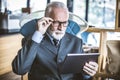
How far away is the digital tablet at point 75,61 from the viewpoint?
1625 mm

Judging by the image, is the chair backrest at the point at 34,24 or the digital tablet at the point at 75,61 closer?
the digital tablet at the point at 75,61

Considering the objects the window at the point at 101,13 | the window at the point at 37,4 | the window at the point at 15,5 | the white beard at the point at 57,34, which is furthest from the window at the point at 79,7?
the white beard at the point at 57,34

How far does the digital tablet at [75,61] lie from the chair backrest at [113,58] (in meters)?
0.55

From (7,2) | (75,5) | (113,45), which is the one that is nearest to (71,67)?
(113,45)

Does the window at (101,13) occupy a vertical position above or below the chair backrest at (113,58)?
above

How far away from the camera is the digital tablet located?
5.33ft

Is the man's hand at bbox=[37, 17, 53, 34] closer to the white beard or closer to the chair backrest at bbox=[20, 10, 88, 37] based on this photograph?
the white beard

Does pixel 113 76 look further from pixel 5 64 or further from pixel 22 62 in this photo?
pixel 5 64

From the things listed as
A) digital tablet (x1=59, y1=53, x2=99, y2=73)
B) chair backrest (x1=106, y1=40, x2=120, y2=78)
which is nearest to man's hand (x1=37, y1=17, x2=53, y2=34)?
digital tablet (x1=59, y1=53, x2=99, y2=73)

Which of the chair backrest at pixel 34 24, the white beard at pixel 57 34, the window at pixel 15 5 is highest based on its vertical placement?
the window at pixel 15 5

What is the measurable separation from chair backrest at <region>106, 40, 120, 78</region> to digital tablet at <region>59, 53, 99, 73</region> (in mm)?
546

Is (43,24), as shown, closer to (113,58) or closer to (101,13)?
(113,58)

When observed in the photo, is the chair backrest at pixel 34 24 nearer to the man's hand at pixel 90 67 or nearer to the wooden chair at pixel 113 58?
the wooden chair at pixel 113 58

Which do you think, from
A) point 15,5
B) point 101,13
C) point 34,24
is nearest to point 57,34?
point 34,24
